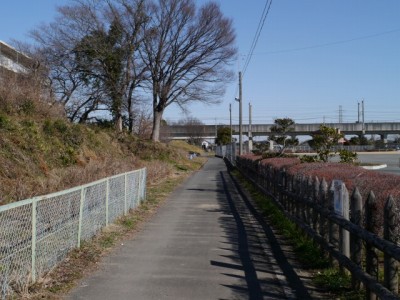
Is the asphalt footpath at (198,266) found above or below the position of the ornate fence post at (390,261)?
below

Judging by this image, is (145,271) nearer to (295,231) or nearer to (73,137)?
(295,231)

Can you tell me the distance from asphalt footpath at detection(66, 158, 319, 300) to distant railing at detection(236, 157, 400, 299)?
68cm

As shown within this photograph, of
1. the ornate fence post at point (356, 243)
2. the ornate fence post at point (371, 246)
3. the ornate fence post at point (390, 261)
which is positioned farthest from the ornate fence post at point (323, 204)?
the ornate fence post at point (390, 261)

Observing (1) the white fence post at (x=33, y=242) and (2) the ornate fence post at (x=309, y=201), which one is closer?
(1) the white fence post at (x=33, y=242)

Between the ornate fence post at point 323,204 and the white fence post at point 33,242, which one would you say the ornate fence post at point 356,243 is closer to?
the ornate fence post at point 323,204

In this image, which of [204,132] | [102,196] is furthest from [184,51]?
[204,132]

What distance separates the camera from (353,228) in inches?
238

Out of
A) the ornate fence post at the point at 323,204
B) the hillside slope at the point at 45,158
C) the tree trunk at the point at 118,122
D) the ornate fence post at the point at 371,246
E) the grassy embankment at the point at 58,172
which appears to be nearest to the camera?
the ornate fence post at the point at 371,246

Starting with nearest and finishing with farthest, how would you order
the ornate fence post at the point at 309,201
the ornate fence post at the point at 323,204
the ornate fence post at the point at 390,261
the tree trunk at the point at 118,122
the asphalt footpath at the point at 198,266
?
the ornate fence post at the point at 390,261, the asphalt footpath at the point at 198,266, the ornate fence post at the point at 323,204, the ornate fence post at the point at 309,201, the tree trunk at the point at 118,122

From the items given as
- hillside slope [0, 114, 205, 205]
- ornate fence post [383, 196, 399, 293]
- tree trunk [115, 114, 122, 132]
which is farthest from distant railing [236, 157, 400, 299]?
tree trunk [115, 114, 122, 132]

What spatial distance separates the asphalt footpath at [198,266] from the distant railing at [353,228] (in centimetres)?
68

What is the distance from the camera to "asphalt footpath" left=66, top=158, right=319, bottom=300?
6.27m

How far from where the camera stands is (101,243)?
918 centimetres

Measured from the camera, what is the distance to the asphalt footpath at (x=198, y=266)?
6266mm
